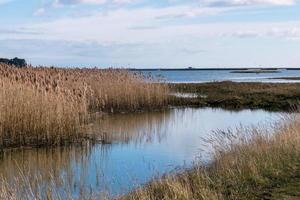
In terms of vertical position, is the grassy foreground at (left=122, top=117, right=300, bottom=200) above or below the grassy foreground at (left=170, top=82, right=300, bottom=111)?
above

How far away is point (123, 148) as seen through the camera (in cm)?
1359

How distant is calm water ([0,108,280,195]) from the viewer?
9731 mm

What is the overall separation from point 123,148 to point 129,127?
437 centimetres

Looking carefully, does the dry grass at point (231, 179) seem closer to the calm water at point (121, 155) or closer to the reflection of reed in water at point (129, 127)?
the calm water at point (121, 155)

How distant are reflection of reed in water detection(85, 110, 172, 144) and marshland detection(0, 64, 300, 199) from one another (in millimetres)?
33

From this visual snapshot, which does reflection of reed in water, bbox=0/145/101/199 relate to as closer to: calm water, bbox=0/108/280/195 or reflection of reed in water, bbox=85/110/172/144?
calm water, bbox=0/108/280/195

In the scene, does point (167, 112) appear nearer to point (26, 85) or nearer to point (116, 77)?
point (116, 77)

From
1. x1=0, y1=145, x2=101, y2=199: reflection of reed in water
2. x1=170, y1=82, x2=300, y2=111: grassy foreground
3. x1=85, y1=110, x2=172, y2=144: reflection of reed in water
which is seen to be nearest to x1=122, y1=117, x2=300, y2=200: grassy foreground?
A: x1=0, y1=145, x2=101, y2=199: reflection of reed in water

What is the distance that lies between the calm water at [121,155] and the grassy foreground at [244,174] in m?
0.83

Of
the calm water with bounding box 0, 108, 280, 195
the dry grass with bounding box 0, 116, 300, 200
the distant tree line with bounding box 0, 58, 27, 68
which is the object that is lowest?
the calm water with bounding box 0, 108, 280, 195

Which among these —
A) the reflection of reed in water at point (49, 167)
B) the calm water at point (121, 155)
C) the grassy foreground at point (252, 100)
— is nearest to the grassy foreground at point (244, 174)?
the calm water at point (121, 155)

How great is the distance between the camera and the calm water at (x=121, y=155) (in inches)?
383

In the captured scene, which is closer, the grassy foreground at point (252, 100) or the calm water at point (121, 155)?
the calm water at point (121, 155)

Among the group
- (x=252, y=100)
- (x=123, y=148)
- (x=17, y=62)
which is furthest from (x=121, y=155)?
(x=252, y=100)
